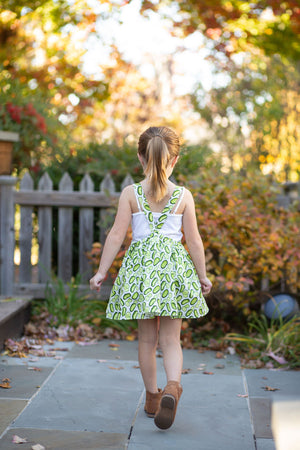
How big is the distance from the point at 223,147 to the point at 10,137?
950 centimetres

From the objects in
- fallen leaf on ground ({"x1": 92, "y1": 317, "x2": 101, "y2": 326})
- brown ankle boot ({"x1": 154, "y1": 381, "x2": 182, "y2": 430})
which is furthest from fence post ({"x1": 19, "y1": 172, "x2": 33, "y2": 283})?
brown ankle boot ({"x1": 154, "y1": 381, "x2": 182, "y2": 430})

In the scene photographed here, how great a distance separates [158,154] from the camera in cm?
290

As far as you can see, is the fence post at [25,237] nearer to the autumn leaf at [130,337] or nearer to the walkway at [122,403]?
the autumn leaf at [130,337]

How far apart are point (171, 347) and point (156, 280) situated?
0.35 metres

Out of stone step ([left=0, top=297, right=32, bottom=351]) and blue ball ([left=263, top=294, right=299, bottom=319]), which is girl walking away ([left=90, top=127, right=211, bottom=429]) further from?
Result: blue ball ([left=263, top=294, right=299, bottom=319])

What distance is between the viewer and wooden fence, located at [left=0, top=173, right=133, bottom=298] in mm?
5570

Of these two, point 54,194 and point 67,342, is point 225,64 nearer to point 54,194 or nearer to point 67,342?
point 54,194

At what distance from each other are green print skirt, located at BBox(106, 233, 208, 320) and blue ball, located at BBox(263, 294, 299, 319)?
2214 mm

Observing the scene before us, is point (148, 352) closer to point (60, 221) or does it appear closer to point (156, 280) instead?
point (156, 280)

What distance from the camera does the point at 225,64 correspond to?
1369 cm

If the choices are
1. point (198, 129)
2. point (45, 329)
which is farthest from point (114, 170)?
point (198, 129)

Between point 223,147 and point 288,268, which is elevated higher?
point 223,147

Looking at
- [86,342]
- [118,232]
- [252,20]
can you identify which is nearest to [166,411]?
[118,232]

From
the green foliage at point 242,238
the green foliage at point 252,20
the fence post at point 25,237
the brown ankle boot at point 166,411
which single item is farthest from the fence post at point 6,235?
the green foliage at point 252,20
